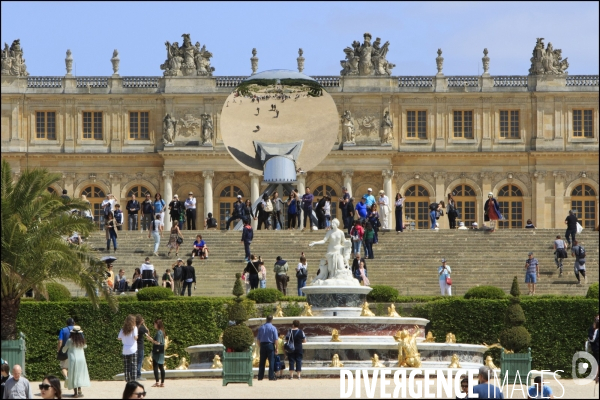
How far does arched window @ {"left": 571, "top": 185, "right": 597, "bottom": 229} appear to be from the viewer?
5967 cm

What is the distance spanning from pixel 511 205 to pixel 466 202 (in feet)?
5.84

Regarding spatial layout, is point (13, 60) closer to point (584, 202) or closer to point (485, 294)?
point (584, 202)

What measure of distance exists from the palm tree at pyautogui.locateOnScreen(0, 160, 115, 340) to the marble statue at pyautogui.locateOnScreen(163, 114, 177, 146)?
27005 mm

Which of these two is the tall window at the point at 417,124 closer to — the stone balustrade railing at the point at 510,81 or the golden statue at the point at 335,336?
the stone balustrade railing at the point at 510,81

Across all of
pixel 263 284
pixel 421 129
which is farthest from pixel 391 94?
pixel 263 284

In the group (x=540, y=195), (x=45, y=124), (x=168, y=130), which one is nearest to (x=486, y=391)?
(x=540, y=195)

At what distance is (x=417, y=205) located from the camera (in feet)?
197

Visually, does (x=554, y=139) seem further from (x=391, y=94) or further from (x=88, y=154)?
(x=88, y=154)

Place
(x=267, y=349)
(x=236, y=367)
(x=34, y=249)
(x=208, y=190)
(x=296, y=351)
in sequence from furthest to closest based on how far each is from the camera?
(x=208, y=190)
(x=34, y=249)
(x=296, y=351)
(x=267, y=349)
(x=236, y=367)

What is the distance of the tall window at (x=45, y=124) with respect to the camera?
Result: 60750 millimetres

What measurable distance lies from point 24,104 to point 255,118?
38.9 feet

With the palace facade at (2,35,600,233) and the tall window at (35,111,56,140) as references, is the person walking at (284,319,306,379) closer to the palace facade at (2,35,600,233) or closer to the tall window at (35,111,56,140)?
the palace facade at (2,35,600,233)

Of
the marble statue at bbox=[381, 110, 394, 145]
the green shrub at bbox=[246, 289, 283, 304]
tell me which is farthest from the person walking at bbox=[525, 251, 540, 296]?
the marble statue at bbox=[381, 110, 394, 145]

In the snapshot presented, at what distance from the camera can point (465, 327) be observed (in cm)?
3356
